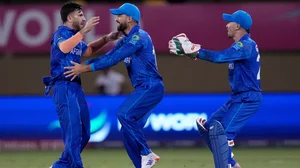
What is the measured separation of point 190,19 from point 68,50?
347 inches

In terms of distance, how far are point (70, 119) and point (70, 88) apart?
1.35 ft

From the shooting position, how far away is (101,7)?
744 inches

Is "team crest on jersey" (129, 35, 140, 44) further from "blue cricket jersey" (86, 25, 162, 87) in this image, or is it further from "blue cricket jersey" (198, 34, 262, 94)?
"blue cricket jersey" (198, 34, 262, 94)

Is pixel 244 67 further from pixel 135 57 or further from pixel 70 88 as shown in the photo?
pixel 70 88

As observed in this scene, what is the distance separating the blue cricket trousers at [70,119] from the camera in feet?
34.1

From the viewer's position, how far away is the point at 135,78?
11.0m

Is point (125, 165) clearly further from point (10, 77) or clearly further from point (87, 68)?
point (10, 77)

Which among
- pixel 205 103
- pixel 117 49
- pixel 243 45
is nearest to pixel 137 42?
pixel 117 49

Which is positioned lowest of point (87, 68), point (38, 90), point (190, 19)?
point (38, 90)

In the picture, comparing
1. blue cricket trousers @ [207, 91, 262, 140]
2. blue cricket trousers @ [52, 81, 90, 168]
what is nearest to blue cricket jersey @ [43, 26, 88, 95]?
blue cricket trousers @ [52, 81, 90, 168]

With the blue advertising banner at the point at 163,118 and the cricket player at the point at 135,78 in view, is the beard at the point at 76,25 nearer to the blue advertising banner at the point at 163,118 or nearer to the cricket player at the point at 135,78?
the cricket player at the point at 135,78

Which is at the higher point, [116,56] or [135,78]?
[116,56]

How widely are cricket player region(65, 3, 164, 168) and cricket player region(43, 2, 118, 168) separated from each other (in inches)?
7.3

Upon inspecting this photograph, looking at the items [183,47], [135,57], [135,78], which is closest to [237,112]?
[183,47]
